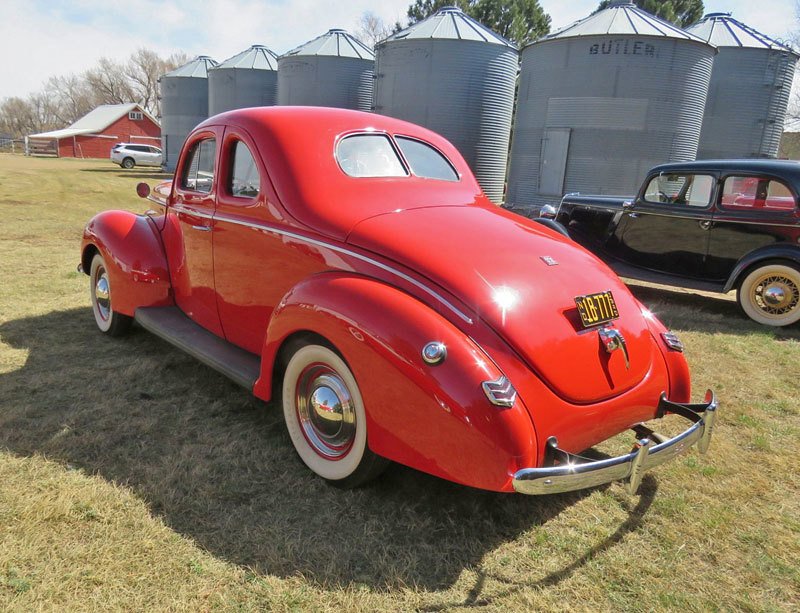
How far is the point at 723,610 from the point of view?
219 cm

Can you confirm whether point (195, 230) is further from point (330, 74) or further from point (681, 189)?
point (330, 74)

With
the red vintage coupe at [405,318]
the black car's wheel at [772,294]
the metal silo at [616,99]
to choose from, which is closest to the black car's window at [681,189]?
the black car's wheel at [772,294]

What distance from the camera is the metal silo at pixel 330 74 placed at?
70.6 feet

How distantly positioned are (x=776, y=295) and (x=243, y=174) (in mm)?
5829

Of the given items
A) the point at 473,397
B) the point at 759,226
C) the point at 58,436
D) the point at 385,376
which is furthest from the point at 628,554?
the point at 759,226

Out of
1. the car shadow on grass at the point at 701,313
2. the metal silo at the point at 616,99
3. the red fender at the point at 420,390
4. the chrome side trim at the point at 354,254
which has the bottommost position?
the car shadow on grass at the point at 701,313

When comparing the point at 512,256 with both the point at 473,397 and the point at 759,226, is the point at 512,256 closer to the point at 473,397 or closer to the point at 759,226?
the point at 473,397

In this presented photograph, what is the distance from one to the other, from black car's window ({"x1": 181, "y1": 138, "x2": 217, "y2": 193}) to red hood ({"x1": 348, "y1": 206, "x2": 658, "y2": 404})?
1.54m

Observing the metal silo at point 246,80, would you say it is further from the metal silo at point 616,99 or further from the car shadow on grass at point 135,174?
the metal silo at point 616,99

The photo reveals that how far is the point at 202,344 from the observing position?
12.1 ft

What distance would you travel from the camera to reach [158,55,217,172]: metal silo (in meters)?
31.2

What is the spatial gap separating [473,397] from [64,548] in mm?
1780

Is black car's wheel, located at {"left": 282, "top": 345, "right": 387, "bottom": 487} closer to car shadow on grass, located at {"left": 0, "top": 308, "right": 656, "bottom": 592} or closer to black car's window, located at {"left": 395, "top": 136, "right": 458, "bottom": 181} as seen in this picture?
car shadow on grass, located at {"left": 0, "top": 308, "right": 656, "bottom": 592}

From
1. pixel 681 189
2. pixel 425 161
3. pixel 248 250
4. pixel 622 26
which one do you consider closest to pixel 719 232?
pixel 681 189
